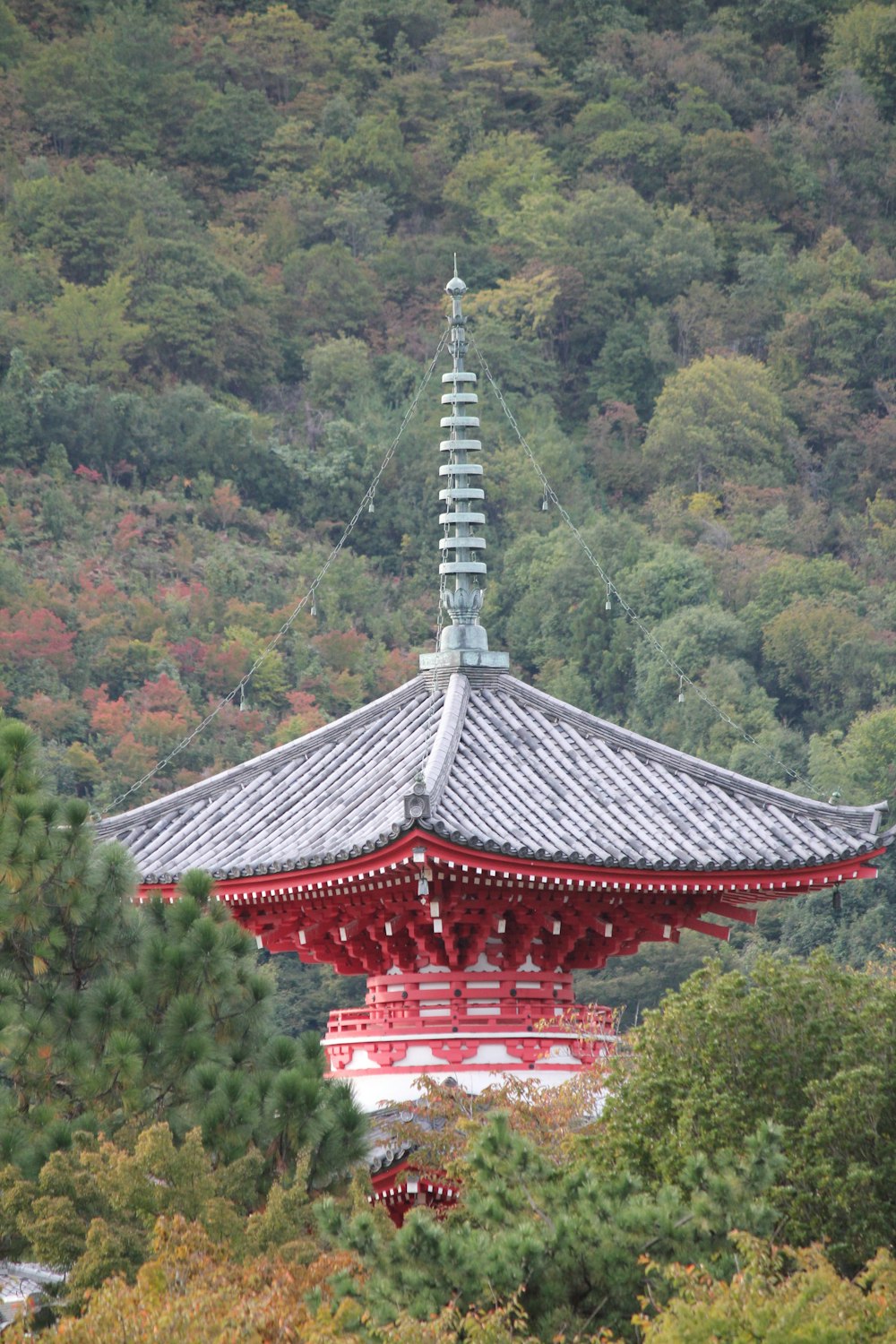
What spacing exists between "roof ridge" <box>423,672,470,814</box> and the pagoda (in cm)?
2

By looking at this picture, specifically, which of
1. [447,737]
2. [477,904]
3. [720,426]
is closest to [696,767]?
[447,737]

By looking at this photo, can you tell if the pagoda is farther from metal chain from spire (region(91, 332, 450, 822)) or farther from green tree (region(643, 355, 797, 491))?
green tree (region(643, 355, 797, 491))

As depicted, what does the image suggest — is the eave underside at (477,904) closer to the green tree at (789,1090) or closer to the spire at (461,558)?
the green tree at (789,1090)

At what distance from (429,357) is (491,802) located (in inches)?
2090

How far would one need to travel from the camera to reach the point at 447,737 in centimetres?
1538

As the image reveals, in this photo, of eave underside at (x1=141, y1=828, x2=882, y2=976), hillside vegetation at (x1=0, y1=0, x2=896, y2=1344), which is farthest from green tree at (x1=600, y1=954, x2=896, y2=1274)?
eave underside at (x1=141, y1=828, x2=882, y2=976)

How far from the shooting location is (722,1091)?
454 inches

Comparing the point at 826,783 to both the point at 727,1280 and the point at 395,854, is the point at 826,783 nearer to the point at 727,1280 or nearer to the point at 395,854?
the point at 395,854

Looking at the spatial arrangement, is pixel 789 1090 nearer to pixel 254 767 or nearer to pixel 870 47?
pixel 254 767

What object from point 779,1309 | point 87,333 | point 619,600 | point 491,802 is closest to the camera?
point 779,1309

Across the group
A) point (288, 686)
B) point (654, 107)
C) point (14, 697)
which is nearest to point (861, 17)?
point (654, 107)

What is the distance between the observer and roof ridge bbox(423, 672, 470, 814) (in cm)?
1468

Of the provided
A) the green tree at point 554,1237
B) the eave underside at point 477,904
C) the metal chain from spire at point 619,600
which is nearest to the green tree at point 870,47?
the metal chain from spire at point 619,600

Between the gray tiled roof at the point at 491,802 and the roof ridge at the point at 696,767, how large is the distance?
1 centimetres
